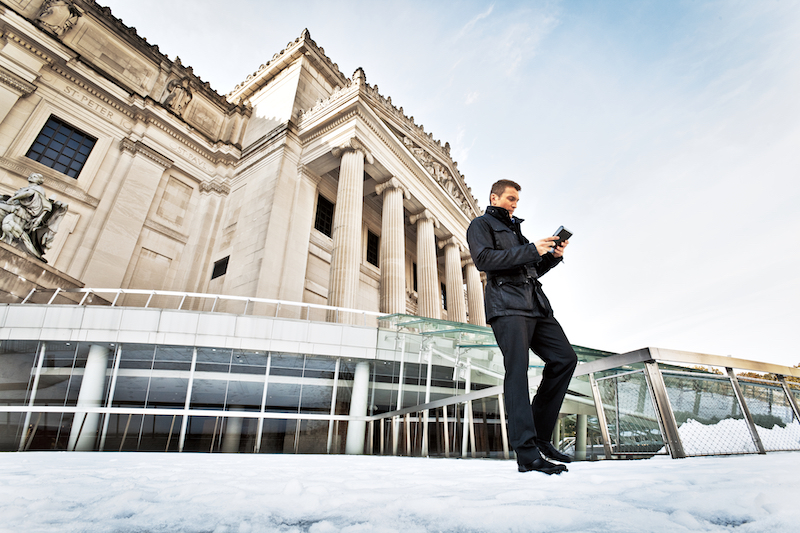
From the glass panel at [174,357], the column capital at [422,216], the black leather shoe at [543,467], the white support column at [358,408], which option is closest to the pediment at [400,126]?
the column capital at [422,216]

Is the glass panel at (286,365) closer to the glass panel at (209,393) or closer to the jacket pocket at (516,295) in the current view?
the glass panel at (209,393)

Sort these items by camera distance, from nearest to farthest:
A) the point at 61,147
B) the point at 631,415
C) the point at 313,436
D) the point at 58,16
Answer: the point at 631,415
the point at 313,436
the point at 61,147
the point at 58,16

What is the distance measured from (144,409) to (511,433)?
11420mm

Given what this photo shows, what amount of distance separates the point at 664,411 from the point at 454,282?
21.5 meters

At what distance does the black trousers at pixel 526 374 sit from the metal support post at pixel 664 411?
1215 millimetres

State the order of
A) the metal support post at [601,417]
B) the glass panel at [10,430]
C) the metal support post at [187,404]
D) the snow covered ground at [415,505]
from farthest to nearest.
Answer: the metal support post at [187,404], the glass panel at [10,430], the metal support post at [601,417], the snow covered ground at [415,505]

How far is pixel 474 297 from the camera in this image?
89.7ft

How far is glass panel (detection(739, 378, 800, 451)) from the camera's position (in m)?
4.16

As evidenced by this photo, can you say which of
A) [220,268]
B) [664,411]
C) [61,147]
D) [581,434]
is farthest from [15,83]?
[664,411]

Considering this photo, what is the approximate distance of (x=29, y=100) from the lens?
1786 cm

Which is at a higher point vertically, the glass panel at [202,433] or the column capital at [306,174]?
the column capital at [306,174]

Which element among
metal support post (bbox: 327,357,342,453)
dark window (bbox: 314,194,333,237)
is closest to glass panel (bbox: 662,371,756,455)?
metal support post (bbox: 327,357,342,453)

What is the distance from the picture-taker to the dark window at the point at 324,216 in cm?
2337

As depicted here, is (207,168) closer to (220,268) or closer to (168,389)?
(220,268)
